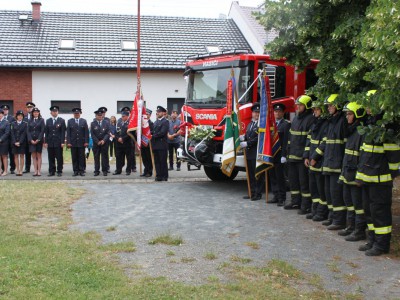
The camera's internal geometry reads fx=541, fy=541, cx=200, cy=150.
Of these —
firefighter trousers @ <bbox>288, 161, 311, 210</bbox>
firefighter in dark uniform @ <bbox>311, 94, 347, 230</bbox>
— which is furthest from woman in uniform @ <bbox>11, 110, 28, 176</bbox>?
firefighter in dark uniform @ <bbox>311, 94, 347, 230</bbox>

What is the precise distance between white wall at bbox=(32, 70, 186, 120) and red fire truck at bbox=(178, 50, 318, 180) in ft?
44.9

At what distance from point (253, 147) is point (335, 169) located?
322 cm

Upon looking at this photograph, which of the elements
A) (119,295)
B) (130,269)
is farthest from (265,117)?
(119,295)

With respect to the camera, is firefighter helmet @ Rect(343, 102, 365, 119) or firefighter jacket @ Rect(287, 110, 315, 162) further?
firefighter jacket @ Rect(287, 110, 315, 162)

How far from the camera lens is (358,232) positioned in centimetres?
836

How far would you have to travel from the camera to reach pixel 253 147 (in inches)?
470

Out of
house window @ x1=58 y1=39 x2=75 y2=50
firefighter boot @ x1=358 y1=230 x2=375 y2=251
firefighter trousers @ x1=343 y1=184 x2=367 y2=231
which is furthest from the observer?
house window @ x1=58 y1=39 x2=75 y2=50

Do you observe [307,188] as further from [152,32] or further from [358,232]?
[152,32]

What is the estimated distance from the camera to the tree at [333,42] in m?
7.21

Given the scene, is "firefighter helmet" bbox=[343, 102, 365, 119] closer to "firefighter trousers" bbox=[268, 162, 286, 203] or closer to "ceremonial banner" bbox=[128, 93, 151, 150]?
"firefighter trousers" bbox=[268, 162, 286, 203]

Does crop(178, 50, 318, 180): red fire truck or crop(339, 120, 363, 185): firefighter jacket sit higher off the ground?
crop(178, 50, 318, 180): red fire truck

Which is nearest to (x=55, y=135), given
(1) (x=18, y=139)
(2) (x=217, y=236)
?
(1) (x=18, y=139)

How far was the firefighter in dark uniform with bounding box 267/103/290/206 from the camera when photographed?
37.3 ft

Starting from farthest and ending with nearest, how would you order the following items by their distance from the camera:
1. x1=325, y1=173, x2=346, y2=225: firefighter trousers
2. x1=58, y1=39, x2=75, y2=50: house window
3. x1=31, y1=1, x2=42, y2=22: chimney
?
x1=31, y1=1, x2=42, y2=22: chimney < x1=58, y1=39, x2=75, y2=50: house window < x1=325, y1=173, x2=346, y2=225: firefighter trousers
